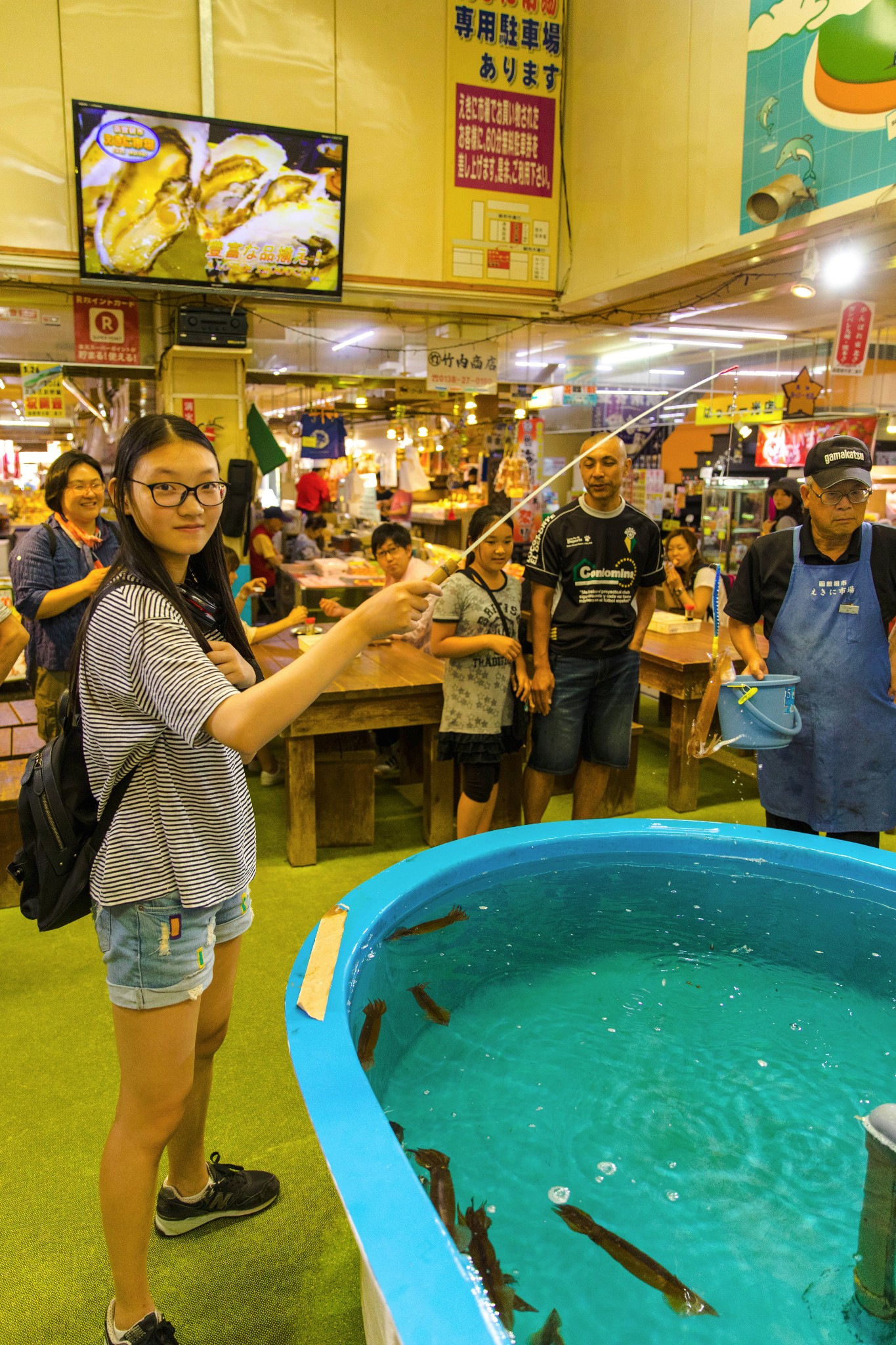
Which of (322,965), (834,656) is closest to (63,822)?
(322,965)

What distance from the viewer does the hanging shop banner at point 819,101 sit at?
4.12 metres

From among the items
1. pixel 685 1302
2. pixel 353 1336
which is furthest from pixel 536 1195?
pixel 353 1336

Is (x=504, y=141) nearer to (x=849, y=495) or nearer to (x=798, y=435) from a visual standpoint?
(x=798, y=435)

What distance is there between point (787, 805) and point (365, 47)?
5.82 meters

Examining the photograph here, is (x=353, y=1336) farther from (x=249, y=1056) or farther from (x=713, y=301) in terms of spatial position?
(x=713, y=301)

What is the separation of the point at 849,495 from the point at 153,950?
2396 mm

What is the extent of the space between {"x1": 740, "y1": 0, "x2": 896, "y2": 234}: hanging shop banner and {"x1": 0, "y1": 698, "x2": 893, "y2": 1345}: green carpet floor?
164 inches

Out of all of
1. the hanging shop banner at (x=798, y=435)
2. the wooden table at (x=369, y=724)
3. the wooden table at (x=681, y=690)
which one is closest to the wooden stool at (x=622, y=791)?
the wooden table at (x=681, y=690)

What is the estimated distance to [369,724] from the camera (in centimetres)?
425

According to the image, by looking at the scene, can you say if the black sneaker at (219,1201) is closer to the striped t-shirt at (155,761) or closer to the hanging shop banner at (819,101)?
the striped t-shirt at (155,761)

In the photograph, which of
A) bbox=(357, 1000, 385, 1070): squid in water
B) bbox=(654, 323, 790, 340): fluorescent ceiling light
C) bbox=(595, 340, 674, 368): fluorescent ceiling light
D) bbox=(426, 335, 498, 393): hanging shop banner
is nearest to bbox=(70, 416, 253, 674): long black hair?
bbox=(357, 1000, 385, 1070): squid in water

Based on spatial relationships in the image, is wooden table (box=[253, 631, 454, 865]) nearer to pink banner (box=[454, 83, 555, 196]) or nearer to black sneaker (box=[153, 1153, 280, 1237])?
black sneaker (box=[153, 1153, 280, 1237])

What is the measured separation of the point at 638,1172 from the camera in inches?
69.4

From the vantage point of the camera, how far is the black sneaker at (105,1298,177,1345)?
162 centimetres
